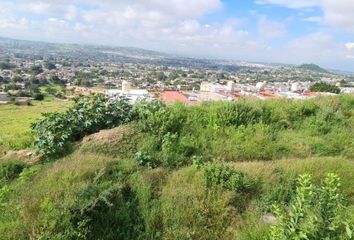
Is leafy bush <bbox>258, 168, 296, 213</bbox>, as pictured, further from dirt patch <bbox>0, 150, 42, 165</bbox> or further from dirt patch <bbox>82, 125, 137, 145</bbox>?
dirt patch <bbox>0, 150, 42, 165</bbox>

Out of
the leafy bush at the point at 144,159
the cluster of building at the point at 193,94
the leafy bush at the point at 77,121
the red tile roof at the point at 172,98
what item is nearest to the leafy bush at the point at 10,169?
the leafy bush at the point at 77,121

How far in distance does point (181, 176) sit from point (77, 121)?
259 cm

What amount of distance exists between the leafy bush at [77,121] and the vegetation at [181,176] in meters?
0.02

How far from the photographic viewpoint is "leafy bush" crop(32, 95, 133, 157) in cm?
634

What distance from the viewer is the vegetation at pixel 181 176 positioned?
4098mm

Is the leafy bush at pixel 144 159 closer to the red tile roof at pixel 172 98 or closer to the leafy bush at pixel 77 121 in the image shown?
the leafy bush at pixel 77 121

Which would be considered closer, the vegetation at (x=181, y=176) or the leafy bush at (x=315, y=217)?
the leafy bush at (x=315, y=217)

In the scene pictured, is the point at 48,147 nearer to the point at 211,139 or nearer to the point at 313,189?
the point at 211,139

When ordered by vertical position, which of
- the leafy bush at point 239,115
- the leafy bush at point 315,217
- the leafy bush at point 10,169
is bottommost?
the leafy bush at point 10,169

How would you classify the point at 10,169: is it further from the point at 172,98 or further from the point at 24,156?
the point at 172,98

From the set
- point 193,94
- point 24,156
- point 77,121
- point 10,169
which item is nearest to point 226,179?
point 77,121

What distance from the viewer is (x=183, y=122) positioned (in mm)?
7512

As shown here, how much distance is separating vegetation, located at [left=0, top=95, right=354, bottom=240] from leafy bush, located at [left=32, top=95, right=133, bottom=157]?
20 millimetres

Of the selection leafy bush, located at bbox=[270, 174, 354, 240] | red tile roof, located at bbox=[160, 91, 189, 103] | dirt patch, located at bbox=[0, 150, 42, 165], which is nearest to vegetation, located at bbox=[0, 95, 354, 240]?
leafy bush, located at bbox=[270, 174, 354, 240]
